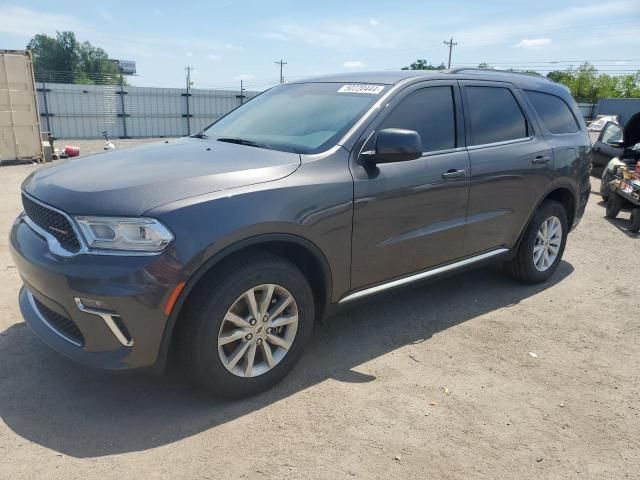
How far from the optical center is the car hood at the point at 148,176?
2.53 m

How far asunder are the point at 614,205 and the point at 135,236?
7.93m

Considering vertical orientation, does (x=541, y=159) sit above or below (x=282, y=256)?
above

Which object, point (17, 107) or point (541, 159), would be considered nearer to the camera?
point (541, 159)

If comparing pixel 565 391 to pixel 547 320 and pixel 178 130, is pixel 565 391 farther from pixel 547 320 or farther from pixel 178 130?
pixel 178 130

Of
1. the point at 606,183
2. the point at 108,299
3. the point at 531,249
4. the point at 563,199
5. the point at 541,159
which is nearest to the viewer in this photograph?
the point at 108,299

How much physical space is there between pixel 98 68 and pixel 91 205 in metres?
90.7

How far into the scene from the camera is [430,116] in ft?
12.3

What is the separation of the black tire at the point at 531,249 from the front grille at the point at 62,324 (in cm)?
373

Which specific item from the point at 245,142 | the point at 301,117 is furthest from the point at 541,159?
the point at 245,142

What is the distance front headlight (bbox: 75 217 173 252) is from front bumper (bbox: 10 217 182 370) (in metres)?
0.05

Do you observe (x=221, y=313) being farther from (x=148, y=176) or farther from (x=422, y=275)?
(x=422, y=275)

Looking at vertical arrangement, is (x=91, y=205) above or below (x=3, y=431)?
above

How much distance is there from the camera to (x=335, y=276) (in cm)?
318

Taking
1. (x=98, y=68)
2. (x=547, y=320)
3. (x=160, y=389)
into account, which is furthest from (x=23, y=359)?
(x=98, y=68)
